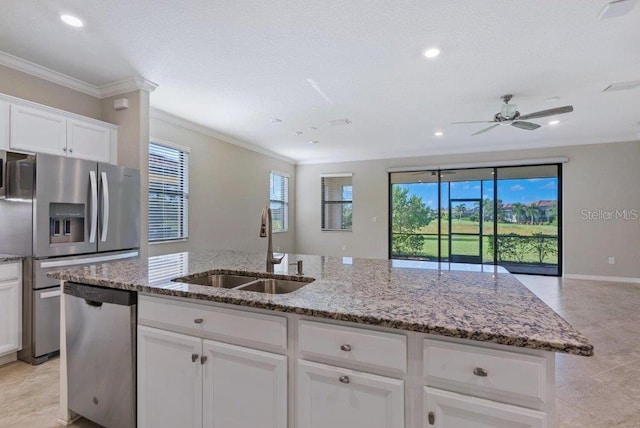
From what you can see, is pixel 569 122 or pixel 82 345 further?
pixel 569 122

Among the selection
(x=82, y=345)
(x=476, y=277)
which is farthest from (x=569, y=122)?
(x=82, y=345)

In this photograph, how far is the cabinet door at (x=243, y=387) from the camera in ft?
4.20

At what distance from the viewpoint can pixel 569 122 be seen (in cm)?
504

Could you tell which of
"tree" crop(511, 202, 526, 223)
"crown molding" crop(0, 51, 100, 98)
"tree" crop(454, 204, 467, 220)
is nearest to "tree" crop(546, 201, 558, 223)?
"tree" crop(511, 202, 526, 223)

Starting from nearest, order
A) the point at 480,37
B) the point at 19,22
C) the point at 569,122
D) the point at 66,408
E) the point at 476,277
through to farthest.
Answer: the point at 476,277 → the point at 66,408 → the point at 19,22 → the point at 480,37 → the point at 569,122

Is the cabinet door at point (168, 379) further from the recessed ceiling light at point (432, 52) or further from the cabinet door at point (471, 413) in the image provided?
the recessed ceiling light at point (432, 52)

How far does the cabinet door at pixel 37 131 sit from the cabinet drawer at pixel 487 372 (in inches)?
143

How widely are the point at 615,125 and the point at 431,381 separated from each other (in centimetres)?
644

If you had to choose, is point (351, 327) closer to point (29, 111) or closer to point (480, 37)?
point (480, 37)

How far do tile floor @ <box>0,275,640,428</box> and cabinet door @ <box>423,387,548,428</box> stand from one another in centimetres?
143

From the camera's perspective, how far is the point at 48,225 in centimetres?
267

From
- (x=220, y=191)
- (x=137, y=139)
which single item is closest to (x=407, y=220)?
(x=220, y=191)

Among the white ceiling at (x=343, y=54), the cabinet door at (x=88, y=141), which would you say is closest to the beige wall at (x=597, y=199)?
Result: the white ceiling at (x=343, y=54)

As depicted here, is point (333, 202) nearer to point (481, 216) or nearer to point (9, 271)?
point (481, 216)
